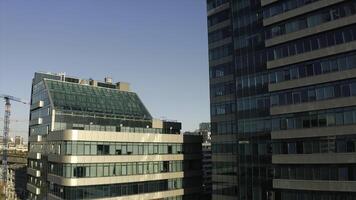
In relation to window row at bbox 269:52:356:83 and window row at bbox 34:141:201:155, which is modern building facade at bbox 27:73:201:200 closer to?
window row at bbox 34:141:201:155

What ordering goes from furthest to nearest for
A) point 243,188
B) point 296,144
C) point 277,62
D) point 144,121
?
point 144,121 < point 243,188 < point 277,62 < point 296,144

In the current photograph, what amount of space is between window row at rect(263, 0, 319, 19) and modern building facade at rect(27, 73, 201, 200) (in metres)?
30.9

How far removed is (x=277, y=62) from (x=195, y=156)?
32.5 meters

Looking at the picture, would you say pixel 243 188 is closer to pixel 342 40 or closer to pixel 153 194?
pixel 153 194

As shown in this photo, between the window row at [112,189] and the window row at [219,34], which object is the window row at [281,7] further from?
the window row at [112,189]

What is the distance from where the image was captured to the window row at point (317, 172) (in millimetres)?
48938

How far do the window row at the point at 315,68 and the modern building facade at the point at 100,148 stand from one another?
28.0 meters

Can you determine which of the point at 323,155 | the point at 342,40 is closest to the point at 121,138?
the point at 323,155

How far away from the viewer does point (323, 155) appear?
51.1m

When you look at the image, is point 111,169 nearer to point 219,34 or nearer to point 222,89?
point 222,89

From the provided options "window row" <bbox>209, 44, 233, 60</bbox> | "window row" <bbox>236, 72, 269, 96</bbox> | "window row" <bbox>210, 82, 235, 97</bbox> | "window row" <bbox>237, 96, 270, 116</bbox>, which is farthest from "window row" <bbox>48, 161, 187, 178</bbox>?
"window row" <bbox>209, 44, 233, 60</bbox>

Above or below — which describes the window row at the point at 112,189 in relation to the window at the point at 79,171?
below

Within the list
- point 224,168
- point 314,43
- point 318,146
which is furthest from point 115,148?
point 314,43

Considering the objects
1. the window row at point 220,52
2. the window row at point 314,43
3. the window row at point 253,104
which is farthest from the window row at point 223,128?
the window row at point 314,43
